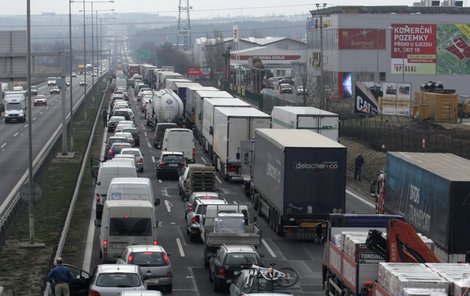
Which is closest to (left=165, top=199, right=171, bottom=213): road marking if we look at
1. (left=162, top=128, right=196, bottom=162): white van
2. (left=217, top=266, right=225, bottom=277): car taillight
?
(left=162, top=128, right=196, bottom=162): white van

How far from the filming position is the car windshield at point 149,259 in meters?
26.9

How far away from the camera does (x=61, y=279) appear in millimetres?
24688

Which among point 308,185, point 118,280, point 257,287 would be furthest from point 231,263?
point 308,185

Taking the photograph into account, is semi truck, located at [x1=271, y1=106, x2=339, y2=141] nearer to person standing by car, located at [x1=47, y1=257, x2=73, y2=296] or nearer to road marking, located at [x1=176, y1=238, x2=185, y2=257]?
road marking, located at [x1=176, y1=238, x2=185, y2=257]

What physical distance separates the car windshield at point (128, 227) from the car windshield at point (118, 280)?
6943 mm

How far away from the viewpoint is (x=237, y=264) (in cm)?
2750

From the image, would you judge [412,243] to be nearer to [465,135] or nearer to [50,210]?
[50,210]

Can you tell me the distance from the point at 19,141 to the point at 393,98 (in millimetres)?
24046

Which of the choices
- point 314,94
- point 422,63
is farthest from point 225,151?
point 422,63

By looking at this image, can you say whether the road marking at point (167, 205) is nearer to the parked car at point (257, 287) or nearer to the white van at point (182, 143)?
the white van at point (182, 143)

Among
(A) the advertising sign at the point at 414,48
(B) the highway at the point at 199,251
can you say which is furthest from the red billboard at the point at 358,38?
(B) the highway at the point at 199,251

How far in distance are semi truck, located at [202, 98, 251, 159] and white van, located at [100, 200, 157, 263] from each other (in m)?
27.5

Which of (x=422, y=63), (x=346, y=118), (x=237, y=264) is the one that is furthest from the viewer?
(x=422, y=63)

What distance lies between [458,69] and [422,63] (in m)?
3.74
